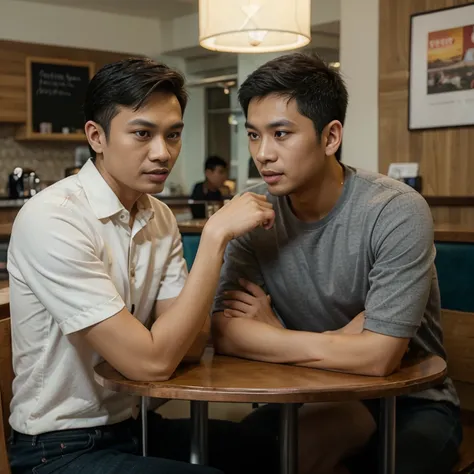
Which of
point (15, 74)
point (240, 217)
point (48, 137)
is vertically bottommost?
point (240, 217)

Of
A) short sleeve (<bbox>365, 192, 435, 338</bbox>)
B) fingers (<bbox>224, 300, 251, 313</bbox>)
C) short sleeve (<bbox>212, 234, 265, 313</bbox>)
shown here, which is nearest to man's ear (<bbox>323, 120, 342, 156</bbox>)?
short sleeve (<bbox>365, 192, 435, 338</bbox>)

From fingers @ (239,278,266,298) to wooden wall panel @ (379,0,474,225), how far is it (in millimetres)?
2648

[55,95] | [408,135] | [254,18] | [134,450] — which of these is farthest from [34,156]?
[134,450]

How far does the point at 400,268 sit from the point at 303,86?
0.48 meters

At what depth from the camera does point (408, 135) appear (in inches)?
166

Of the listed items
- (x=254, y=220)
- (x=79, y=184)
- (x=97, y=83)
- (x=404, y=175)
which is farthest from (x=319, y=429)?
(x=404, y=175)

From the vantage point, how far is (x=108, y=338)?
4.40 ft

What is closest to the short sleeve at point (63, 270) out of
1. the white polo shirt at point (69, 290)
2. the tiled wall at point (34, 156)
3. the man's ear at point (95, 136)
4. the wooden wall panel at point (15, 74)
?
the white polo shirt at point (69, 290)

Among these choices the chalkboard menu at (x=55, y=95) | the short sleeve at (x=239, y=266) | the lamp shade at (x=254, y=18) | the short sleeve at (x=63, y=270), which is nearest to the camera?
the short sleeve at (x=63, y=270)

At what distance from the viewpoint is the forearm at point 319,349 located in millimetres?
1394

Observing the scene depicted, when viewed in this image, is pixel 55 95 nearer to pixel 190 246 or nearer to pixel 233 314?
pixel 190 246

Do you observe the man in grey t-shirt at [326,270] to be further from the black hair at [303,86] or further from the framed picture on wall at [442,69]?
the framed picture on wall at [442,69]

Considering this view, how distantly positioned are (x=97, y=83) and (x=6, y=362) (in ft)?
2.29

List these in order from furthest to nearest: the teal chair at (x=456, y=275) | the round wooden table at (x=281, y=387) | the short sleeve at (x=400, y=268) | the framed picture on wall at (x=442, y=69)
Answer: the framed picture on wall at (x=442, y=69)
the teal chair at (x=456, y=275)
the short sleeve at (x=400, y=268)
the round wooden table at (x=281, y=387)
